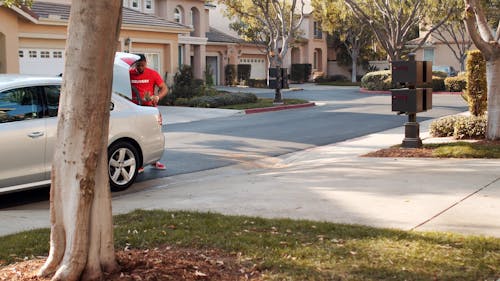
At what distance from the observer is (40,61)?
76.7 ft

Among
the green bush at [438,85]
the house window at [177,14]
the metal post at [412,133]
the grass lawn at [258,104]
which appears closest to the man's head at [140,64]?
the metal post at [412,133]

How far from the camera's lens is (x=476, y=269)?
464cm

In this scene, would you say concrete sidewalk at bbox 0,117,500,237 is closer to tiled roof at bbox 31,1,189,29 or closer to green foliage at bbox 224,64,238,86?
tiled roof at bbox 31,1,189,29

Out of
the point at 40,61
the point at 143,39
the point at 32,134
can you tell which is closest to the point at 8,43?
the point at 40,61

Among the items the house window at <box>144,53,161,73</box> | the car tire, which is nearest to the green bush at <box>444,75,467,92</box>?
the house window at <box>144,53,161,73</box>

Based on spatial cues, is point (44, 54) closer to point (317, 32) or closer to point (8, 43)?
point (8, 43)

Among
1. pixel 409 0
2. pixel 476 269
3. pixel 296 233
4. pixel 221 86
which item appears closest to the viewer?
pixel 476 269

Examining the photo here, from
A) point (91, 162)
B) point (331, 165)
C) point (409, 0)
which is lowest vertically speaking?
point (331, 165)

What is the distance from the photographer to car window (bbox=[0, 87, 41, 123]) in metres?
7.96

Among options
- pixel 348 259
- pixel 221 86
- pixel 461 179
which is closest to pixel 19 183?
pixel 348 259

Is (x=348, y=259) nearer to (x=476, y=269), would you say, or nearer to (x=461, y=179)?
(x=476, y=269)

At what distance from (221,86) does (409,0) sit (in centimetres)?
1639

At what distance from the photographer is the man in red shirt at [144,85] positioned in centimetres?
1061

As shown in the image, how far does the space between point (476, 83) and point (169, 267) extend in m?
11.7
